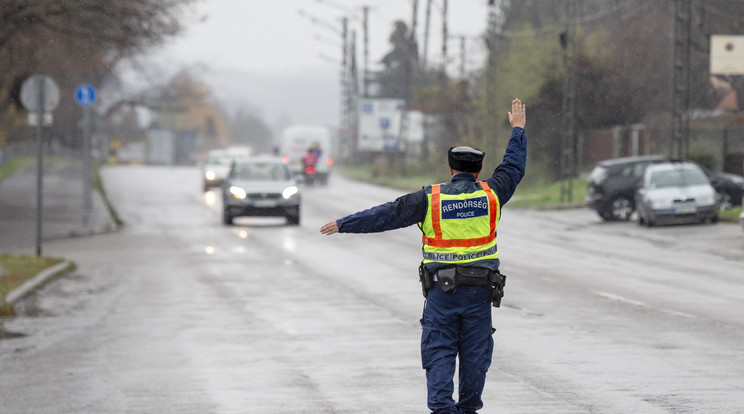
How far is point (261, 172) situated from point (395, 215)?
25855 mm

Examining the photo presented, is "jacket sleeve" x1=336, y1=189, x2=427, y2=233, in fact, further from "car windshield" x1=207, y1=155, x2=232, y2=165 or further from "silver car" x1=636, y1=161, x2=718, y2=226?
"car windshield" x1=207, y1=155, x2=232, y2=165

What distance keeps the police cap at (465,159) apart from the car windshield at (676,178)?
24.9 metres

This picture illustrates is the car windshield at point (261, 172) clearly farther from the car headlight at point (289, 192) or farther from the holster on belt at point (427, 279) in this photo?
the holster on belt at point (427, 279)

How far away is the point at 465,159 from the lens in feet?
22.5

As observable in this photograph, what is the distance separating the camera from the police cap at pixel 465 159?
22.5ft

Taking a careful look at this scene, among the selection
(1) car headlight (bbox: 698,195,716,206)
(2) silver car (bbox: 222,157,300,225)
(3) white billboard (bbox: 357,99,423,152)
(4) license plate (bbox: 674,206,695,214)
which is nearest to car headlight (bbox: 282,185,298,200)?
(2) silver car (bbox: 222,157,300,225)

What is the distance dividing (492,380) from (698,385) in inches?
58.2

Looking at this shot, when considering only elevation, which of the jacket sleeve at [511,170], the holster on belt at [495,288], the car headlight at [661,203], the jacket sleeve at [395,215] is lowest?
the car headlight at [661,203]

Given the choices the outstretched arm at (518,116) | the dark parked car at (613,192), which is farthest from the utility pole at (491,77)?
the outstretched arm at (518,116)

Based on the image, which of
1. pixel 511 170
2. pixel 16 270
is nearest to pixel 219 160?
pixel 16 270

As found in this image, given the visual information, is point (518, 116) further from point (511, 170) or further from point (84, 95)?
point (84, 95)

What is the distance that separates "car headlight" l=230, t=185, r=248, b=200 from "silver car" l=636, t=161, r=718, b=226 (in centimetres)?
955

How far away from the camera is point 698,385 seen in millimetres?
9141

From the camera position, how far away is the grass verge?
15.7 m
